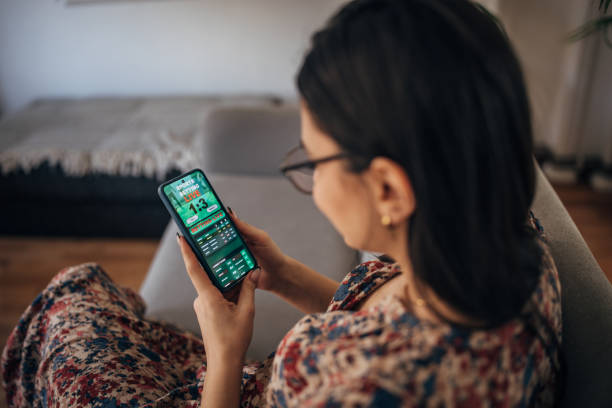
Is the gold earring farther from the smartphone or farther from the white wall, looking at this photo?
the white wall

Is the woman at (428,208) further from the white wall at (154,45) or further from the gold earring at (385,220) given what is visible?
the white wall at (154,45)

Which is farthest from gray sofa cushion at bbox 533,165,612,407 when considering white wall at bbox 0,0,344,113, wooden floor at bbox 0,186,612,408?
white wall at bbox 0,0,344,113

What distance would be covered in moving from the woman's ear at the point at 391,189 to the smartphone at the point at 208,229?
0.34m

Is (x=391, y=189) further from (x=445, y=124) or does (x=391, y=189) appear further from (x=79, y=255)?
(x=79, y=255)

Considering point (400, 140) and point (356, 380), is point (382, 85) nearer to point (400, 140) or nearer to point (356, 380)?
point (400, 140)

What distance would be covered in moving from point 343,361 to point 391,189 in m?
0.18

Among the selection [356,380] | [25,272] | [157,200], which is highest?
[356,380]

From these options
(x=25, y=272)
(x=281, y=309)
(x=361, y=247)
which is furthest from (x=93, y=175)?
(x=361, y=247)

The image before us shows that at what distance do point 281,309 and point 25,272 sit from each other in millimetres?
1339

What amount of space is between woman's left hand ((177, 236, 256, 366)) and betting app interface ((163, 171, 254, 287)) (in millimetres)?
41

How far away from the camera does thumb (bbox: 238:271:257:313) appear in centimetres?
64

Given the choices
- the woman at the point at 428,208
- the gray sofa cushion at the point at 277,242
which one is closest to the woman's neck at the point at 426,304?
the woman at the point at 428,208

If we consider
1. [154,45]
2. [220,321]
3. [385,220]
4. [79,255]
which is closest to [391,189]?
[385,220]

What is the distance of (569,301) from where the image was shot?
580 mm
